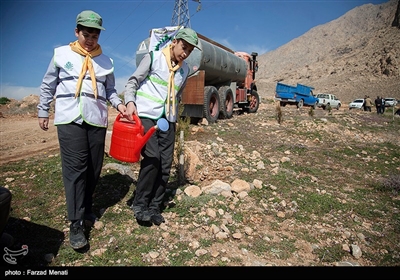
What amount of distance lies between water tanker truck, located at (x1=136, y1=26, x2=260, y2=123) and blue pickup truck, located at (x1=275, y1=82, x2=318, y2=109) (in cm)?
913

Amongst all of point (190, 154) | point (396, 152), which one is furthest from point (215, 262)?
point (396, 152)

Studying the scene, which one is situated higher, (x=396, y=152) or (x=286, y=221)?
Result: (x=396, y=152)

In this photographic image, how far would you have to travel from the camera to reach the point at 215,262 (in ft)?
6.98

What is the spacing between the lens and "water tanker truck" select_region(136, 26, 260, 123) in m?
7.41

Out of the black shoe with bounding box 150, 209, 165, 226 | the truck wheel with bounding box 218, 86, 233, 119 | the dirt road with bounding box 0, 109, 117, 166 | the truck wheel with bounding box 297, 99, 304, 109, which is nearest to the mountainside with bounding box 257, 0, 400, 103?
the truck wheel with bounding box 297, 99, 304, 109

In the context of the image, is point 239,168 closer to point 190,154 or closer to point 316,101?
point 190,154

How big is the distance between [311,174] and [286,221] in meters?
1.81

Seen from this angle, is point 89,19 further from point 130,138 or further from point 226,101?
point 226,101

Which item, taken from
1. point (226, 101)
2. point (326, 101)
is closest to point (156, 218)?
point (226, 101)

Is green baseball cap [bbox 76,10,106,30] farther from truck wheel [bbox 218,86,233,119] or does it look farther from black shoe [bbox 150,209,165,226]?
truck wheel [bbox 218,86,233,119]

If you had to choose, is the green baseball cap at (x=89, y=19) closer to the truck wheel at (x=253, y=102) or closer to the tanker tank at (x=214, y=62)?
the tanker tank at (x=214, y=62)

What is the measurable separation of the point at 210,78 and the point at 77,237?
756cm

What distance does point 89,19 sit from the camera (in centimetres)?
208

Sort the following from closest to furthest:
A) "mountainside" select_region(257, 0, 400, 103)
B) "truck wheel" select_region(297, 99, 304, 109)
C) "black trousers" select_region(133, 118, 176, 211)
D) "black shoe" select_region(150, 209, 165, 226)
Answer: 1. "black trousers" select_region(133, 118, 176, 211)
2. "black shoe" select_region(150, 209, 165, 226)
3. "truck wheel" select_region(297, 99, 304, 109)
4. "mountainside" select_region(257, 0, 400, 103)
